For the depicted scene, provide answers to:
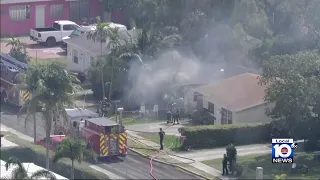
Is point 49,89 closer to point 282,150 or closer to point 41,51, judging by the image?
point 282,150

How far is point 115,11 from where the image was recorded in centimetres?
7700

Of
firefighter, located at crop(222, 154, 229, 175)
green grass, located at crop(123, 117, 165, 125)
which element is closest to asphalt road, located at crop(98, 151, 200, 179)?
firefighter, located at crop(222, 154, 229, 175)

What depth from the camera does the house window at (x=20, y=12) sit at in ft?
247

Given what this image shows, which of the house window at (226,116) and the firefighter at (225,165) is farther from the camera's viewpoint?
the house window at (226,116)

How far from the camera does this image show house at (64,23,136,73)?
6169 cm

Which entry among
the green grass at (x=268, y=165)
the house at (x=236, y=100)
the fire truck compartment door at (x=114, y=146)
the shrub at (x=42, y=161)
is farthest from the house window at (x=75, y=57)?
the green grass at (x=268, y=165)

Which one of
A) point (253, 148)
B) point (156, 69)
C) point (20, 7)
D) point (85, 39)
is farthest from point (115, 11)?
point (253, 148)

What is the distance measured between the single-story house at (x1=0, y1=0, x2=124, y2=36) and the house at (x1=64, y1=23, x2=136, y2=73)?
10419 millimetres

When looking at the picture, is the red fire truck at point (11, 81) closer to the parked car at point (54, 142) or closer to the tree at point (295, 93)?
the parked car at point (54, 142)

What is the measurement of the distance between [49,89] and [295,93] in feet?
32.8

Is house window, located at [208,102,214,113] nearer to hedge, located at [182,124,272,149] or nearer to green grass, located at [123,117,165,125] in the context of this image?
green grass, located at [123,117,165,125]

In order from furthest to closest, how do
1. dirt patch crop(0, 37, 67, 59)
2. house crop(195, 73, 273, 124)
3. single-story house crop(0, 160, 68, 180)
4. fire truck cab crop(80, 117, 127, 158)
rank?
dirt patch crop(0, 37, 67, 59), house crop(195, 73, 273, 124), fire truck cab crop(80, 117, 127, 158), single-story house crop(0, 160, 68, 180)

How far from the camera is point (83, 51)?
63438 millimetres

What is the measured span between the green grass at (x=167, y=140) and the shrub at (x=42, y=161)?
20.2ft
